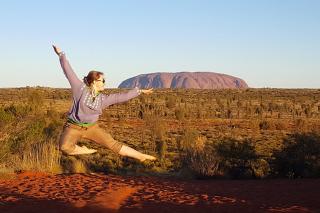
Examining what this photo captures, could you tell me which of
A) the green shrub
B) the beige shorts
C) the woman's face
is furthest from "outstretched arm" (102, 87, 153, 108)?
the green shrub

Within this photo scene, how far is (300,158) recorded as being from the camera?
21.2 m

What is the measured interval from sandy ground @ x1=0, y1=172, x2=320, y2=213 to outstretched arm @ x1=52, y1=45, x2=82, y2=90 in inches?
172

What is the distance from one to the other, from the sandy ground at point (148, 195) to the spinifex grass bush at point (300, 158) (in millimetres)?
2203

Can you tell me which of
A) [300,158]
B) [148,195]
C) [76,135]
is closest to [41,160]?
[148,195]

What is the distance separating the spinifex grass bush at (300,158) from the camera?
2046 centimetres

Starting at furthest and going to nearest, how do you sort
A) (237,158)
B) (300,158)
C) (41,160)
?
(237,158) < (300,158) < (41,160)

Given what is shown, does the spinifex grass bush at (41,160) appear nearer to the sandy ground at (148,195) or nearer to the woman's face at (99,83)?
the sandy ground at (148,195)

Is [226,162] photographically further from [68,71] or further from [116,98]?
[68,71]

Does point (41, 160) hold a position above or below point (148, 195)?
above

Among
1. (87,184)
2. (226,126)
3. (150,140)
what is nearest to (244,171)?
(87,184)

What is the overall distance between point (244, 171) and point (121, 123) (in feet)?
87.0

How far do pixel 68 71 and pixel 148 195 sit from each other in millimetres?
7307

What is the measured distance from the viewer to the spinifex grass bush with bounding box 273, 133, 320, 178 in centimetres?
2046

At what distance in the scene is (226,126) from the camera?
44.1 metres
